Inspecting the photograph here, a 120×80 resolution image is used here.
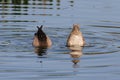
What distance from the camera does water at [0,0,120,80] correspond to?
1403 centimetres

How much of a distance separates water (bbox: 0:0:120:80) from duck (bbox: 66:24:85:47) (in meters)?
0.19

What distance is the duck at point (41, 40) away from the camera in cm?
1762

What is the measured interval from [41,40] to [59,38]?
2.99ft

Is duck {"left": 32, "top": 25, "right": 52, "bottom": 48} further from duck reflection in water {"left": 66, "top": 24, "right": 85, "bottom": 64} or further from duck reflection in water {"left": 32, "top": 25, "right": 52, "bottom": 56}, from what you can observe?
duck reflection in water {"left": 66, "top": 24, "right": 85, "bottom": 64}

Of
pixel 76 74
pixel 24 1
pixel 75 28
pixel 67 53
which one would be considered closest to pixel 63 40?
pixel 75 28

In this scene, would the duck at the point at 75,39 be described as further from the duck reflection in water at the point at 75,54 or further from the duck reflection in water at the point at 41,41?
the duck reflection in water at the point at 41,41

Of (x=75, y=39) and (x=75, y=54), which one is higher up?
(x=75, y=39)

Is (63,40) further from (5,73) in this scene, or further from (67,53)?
(5,73)

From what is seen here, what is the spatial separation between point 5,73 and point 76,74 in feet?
5.19

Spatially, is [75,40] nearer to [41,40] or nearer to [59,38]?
[59,38]

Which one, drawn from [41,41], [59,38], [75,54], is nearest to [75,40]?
[59,38]

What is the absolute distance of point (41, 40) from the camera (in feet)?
58.4

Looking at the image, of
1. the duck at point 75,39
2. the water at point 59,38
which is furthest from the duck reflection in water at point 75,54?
the duck at point 75,39

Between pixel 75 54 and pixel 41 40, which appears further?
pixel 41 40
